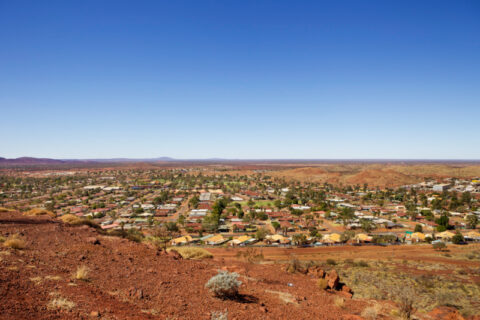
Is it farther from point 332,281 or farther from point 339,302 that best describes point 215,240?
point 339,302

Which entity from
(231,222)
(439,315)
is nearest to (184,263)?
(439,315)

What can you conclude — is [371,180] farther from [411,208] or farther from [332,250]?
[332,250]

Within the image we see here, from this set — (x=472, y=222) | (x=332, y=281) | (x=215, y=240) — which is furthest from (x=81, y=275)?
(x=472, y=222)

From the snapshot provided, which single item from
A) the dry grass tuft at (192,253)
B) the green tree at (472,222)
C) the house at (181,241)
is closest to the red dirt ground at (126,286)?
the dry grass tuft at (192,253)

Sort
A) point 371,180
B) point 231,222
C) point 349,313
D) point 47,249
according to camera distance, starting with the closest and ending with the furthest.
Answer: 1. point 349,313
2. point 47,249
3. point 231,222
4. point 371,180

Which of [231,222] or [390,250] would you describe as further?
[231,222]

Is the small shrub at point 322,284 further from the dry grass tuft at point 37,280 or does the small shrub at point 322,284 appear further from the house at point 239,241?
the house at point 239,241

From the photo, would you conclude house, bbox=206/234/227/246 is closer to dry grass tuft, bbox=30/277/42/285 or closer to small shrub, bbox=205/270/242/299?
small shrub, bbox=205/270/242/299

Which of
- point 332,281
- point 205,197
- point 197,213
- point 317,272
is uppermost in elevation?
point 332,281
